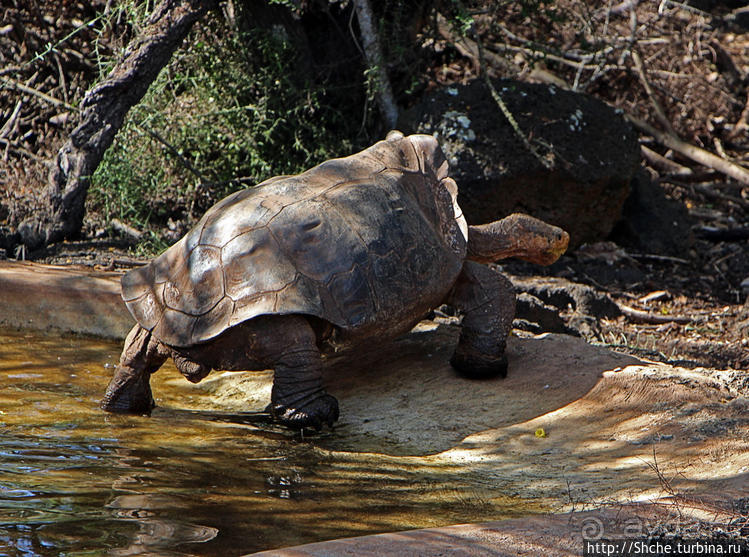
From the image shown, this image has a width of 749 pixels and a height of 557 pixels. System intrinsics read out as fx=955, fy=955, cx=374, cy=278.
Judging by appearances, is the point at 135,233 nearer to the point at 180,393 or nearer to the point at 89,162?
the point at 89,162

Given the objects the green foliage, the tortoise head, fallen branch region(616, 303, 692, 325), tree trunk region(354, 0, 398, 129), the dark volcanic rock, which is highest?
tree trunk region(354, 0, 398, 129)

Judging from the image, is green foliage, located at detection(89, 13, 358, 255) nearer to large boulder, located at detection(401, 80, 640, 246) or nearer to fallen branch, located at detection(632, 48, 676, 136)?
large boulder, located at detection(401, 80, 640, 246)

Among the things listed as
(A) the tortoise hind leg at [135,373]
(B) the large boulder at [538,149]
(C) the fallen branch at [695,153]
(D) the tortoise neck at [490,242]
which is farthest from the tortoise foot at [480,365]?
(C) the fallen branch at [695,153]

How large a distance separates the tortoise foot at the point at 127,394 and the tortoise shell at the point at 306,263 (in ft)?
1.16

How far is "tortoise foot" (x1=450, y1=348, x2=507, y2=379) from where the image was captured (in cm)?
535

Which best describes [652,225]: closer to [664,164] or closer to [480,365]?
[664,164]

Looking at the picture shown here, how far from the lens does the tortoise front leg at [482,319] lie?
5359 mm

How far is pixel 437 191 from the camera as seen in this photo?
18.9 ft

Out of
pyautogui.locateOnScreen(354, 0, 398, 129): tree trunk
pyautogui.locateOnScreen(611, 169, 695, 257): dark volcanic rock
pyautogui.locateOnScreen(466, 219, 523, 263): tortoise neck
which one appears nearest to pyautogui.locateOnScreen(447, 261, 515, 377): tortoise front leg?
pyautogui.locateOnScreen(466, 219, 523, 263): tortoise neck

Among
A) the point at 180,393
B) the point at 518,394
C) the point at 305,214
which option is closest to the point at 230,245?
the point at 305,214

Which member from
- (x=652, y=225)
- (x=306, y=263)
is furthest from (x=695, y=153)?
(x=306, y=263)

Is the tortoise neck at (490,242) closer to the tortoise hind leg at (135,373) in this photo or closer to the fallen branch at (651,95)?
the tortoise hind leg at (135,373)

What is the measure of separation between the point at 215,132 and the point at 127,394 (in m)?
4.51

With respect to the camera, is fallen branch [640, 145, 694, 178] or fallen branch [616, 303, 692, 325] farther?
fallen branch [640, 145, 694, 178]
